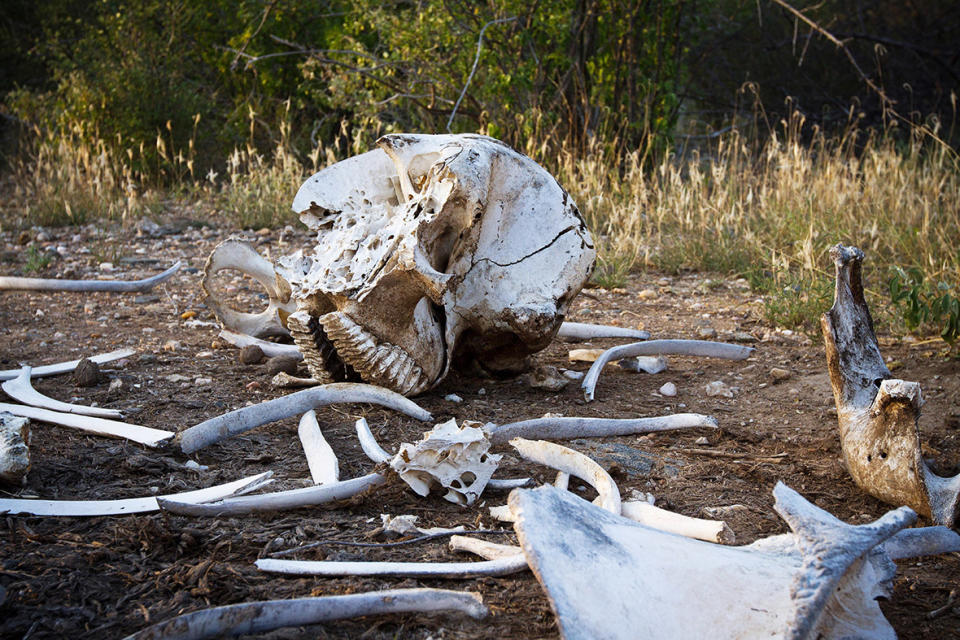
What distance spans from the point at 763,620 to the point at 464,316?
1.88m

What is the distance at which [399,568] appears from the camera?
174cm

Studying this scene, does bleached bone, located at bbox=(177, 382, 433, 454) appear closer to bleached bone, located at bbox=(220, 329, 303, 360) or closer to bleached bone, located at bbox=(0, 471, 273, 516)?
bleached bone, located at bbox=(0, 471, 273, 516)

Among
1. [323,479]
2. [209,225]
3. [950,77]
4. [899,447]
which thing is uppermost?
[950,77]

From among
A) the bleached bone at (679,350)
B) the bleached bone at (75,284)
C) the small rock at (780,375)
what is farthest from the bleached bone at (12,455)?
the small rock at (780,375)

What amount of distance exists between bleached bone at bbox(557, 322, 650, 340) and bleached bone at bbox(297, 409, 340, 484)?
1.51m

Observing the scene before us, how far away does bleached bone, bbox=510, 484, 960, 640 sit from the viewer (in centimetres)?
130

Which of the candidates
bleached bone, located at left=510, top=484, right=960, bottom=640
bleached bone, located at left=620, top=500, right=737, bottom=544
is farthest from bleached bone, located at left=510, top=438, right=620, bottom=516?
bleached bone, located at left=510, top=484, right=960, bottom=640

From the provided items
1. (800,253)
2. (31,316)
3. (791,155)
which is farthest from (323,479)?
(791,155)

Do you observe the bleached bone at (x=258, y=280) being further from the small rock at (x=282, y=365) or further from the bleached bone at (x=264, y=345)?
the small rock at (x=282, y=365)

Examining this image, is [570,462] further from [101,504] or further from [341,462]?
[101,504]

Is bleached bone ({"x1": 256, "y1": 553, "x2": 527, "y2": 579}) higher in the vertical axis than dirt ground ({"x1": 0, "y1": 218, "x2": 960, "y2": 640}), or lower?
higher

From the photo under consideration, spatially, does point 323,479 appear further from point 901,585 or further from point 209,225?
point 209,225

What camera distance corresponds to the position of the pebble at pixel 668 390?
3166mm

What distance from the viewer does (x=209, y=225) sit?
20.6ft
